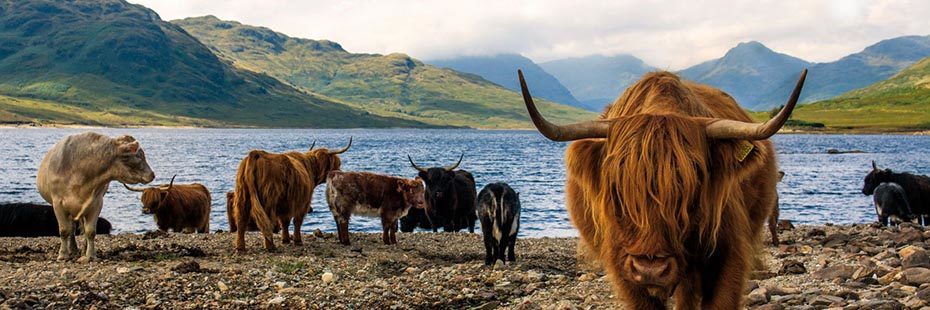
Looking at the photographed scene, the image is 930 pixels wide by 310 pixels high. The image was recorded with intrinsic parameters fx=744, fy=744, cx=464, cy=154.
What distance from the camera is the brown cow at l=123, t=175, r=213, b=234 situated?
20.5 metres

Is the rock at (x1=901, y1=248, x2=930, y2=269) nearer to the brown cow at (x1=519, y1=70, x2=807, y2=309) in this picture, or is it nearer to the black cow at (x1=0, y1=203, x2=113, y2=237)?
the brown cow at (x1=519, y1=70, x2=807, y2=309)

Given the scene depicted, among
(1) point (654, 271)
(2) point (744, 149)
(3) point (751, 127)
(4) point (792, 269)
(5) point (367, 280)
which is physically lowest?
(5) point (367, 280)

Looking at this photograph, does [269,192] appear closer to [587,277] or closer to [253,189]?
[253,189]

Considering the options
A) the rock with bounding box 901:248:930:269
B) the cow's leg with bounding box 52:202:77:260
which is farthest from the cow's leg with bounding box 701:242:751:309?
the cow's leg with bounding box 52:202:77:260

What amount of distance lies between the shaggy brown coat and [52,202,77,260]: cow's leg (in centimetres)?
792

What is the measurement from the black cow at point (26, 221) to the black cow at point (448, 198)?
987 centimetres

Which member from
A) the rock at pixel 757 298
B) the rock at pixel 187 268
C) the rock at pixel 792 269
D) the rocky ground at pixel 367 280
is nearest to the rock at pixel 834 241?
the rocky ground at pixel 367 280

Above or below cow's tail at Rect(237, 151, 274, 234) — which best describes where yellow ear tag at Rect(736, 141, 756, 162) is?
above

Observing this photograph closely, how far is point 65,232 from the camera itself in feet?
39.4

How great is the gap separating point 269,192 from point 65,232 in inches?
137

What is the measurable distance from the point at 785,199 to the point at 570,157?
35286mm

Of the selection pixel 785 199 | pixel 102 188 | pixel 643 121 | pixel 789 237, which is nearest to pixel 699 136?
pixel 643 121

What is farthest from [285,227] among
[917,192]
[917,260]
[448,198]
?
[917,192]

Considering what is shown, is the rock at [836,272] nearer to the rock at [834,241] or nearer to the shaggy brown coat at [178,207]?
the rock at [834,241]
